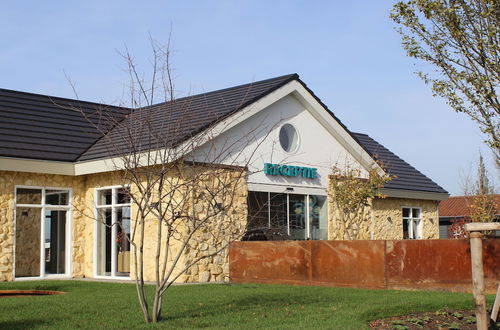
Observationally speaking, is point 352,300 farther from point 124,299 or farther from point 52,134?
point 52,134

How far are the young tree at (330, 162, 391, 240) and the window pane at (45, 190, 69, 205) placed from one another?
8241 millimetres


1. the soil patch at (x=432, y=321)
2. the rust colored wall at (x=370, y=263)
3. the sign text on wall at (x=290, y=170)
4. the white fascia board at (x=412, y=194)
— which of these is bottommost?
the soil patch at (x=432, y=321)

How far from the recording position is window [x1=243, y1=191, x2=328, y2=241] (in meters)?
19.7

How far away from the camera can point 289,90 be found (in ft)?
68.0

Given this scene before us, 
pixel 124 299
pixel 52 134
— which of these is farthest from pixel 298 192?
pixel 124 299

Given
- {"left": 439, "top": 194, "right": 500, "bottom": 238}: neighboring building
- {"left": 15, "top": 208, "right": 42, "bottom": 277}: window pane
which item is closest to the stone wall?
{"left": 15, "top": 208, "right": 42, "bottom": 277}: window pane

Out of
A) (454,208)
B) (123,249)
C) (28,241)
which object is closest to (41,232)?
(28,241)

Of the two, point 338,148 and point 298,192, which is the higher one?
point 338,148

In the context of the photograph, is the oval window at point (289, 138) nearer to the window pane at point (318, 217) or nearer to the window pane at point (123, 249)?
the window pane at point (318, 217)

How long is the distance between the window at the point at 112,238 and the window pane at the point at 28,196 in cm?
164

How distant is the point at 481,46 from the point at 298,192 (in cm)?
1016

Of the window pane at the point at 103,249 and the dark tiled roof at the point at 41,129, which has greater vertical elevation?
the dark tiled roof at the point at 41,129

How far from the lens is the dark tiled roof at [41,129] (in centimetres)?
1880

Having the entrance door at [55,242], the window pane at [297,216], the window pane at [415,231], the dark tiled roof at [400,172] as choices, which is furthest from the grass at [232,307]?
the window pane at [415,231]
